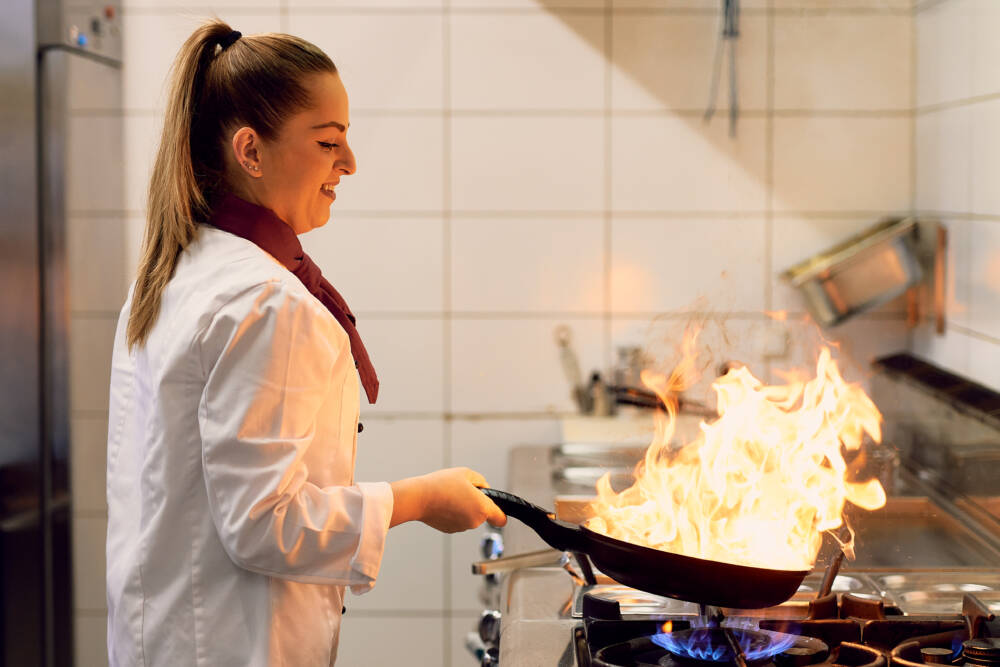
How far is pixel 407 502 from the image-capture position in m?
1.14

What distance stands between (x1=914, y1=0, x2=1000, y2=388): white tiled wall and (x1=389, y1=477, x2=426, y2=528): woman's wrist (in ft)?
3.83

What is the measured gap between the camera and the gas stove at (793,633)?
994 mm

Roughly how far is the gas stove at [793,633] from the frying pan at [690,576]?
0.12 feet

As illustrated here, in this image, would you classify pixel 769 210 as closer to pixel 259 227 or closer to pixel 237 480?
pixel 259 227

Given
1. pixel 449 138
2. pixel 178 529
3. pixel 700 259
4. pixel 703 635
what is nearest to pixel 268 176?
pixel 178 529

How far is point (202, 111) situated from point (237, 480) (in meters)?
0.41

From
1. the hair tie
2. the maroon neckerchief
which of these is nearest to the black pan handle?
the maroon neckerchief

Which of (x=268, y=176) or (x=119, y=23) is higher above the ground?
(x=119, y=23)

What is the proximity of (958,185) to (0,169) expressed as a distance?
196 centimetres

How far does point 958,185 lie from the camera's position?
2.11m

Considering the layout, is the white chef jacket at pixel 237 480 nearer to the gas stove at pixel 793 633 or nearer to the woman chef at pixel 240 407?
the woman chef at pixel 240 407

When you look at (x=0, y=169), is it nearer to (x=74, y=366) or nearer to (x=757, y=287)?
(x=74, y=366)

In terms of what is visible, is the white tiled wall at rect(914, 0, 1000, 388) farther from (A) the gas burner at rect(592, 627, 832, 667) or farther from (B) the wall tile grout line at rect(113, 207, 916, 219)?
(A) the gas burner at rect(592, 627, 832, 667)

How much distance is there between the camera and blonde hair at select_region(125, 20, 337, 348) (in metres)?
1.14
